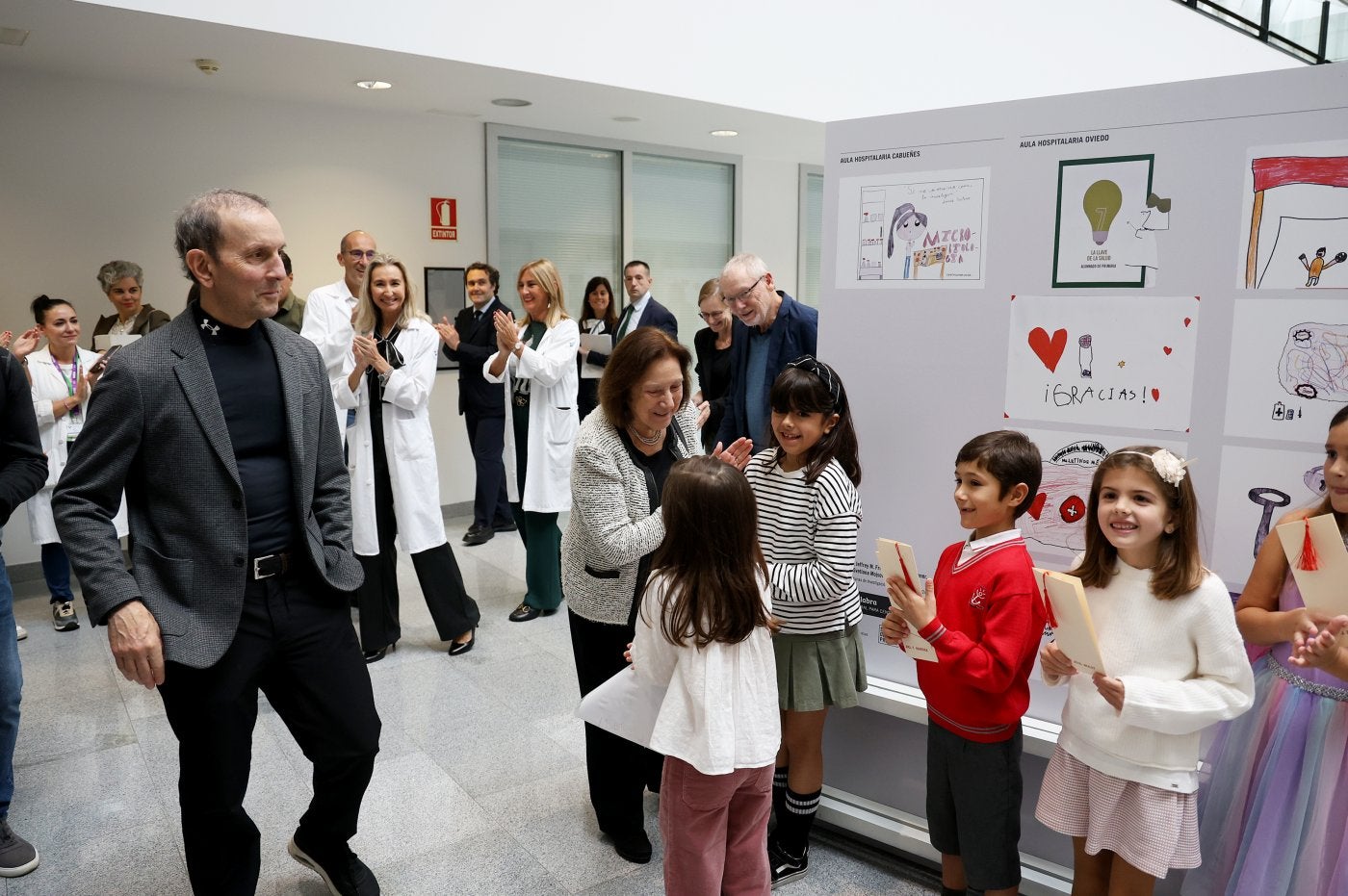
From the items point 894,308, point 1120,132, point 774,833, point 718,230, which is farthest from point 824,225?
point 718,230

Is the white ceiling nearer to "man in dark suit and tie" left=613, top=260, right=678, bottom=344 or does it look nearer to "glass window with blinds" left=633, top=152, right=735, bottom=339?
"glass window with blinds" left=633, top=152, right=735, bottom=339

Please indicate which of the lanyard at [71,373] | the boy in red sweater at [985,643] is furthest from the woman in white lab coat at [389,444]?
the boy in red sweater at [985,643]

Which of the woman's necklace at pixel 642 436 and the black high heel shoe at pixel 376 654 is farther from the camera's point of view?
the black high heel shoe at pixel 376 654

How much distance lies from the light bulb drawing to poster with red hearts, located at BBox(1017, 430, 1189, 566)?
462mm

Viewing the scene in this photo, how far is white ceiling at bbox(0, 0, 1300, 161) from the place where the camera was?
4.60 meters

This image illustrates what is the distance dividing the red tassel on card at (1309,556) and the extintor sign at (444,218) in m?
6.07

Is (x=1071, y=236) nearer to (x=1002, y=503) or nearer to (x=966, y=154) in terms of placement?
(x=966, y=154)

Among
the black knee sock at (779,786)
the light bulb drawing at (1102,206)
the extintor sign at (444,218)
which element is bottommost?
the black knee sock at (779,786)

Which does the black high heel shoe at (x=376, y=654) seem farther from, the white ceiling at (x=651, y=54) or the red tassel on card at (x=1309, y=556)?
the red tassel on card at (x=1309, y=556)

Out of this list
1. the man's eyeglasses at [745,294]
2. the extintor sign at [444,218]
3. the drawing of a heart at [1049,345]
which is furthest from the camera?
the extintor sign at [444,218]

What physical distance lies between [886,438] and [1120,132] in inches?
36.1

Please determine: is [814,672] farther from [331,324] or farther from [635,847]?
[331,324]

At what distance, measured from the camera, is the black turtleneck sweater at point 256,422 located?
2.04m

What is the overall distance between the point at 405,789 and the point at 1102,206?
2.62m
